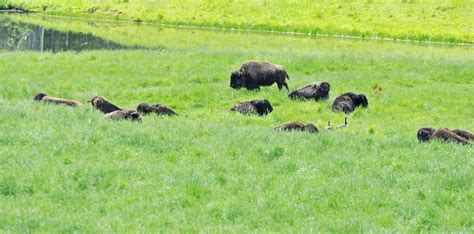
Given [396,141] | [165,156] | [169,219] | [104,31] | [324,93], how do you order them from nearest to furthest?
[169,219], [165,156], [396,141], [324,93], [104,31]

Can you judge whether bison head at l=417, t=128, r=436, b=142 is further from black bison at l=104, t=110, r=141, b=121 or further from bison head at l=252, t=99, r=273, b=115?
black bison at l=104, t=110, r=141, b=121

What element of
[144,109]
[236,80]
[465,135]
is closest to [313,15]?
[236,80]

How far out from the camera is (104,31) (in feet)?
192

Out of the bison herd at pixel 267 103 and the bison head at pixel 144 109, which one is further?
the bison head at pixel 144 109

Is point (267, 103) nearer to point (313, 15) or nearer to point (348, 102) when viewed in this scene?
point (348, 102)

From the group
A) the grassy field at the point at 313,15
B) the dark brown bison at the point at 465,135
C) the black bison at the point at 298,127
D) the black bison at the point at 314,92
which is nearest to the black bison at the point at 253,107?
the black bison at the point at 314,92

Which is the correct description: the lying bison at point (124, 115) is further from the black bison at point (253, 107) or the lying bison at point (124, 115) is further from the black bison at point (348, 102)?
the black bison at point (348, 102)

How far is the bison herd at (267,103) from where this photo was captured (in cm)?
1959

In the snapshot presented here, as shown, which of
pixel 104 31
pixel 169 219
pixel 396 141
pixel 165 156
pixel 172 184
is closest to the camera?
pixel 169 219

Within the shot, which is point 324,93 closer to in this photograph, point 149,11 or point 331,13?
point 331,13

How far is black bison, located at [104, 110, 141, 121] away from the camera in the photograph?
20.1 m

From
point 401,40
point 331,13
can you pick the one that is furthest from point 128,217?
point 331,13

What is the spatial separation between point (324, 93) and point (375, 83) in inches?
164

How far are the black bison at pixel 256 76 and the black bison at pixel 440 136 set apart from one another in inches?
390
